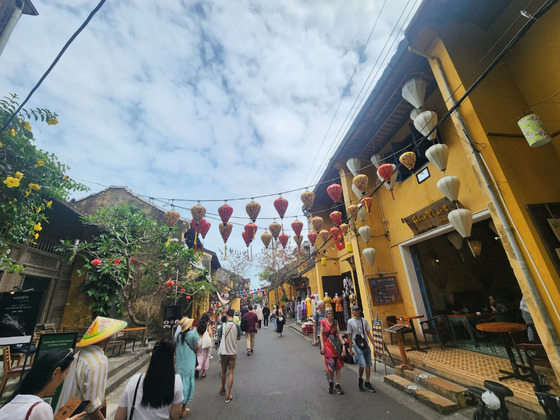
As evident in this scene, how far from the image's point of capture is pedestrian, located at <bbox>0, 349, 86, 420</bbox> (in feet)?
4.92

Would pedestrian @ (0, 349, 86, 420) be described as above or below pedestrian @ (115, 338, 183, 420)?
above

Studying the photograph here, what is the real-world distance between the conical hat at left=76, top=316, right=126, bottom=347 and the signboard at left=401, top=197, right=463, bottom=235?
7235 mm

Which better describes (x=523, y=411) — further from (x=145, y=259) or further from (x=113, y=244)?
(x=145, y=259)

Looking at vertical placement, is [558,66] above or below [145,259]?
above

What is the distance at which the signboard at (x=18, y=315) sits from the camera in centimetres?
464

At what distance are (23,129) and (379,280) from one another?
32.2 feet

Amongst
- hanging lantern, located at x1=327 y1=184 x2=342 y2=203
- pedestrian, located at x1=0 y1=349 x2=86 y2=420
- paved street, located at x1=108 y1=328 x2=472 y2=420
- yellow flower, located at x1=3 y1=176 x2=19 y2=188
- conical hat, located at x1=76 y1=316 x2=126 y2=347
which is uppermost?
hanging lantern, located at x1=327 y1=184 x2=342 y2=203

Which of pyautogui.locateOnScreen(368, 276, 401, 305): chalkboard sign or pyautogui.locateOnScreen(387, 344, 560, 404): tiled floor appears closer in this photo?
pyautogui.locateOnScreen(387, 344, 560, 404): tiled floor

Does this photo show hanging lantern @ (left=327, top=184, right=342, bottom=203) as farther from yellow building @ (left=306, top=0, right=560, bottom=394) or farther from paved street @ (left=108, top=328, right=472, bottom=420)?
paved street @ (left=108, top=328, right=472, bottom=420)

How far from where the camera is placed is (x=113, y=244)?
9602 mm

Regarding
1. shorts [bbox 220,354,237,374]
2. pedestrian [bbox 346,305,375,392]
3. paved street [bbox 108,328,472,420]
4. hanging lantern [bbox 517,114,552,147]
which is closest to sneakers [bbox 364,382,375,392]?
pedestrian [bbox 346,305,375,392]

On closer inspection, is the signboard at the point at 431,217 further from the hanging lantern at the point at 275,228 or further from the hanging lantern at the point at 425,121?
the hanging lantern at the point at 275,228

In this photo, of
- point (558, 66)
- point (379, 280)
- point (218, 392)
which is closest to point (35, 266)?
point (218, 392)

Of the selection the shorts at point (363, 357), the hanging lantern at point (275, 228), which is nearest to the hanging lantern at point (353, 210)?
the hanging lantern at point (275, 228)
